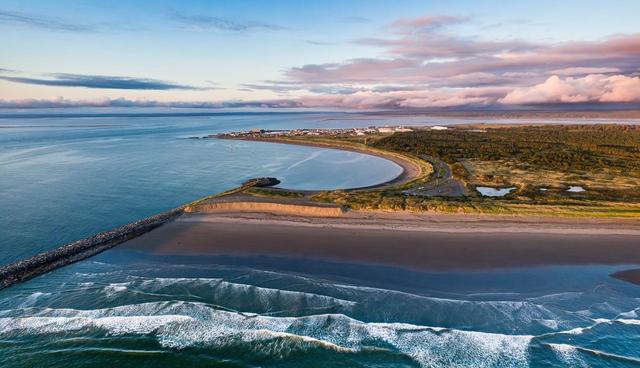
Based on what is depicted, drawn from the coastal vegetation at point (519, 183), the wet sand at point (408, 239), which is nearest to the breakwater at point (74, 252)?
the wet sand at point (408, 239)

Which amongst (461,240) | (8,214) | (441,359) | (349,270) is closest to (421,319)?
(441,359)

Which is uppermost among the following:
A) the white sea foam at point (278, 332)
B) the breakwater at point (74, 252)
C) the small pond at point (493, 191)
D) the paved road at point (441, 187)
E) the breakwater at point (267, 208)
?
the paved road at point (441, 187)

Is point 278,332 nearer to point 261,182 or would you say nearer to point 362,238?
point 362,238

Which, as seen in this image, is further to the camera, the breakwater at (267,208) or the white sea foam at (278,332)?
the breakwater at (267,208)

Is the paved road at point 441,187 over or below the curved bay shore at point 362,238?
over

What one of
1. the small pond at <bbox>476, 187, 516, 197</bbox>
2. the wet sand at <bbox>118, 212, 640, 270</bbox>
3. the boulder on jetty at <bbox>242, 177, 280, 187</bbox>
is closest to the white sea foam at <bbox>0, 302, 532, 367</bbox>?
the wet sand at <bbox>118, 212, 640, 270</bbox>

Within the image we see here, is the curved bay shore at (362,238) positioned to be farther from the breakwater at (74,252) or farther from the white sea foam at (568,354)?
the white sea foam at (568,354)

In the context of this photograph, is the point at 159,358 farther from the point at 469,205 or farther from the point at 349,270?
the point at 469,205

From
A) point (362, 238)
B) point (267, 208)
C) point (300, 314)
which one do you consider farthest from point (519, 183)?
point (300, 314)
